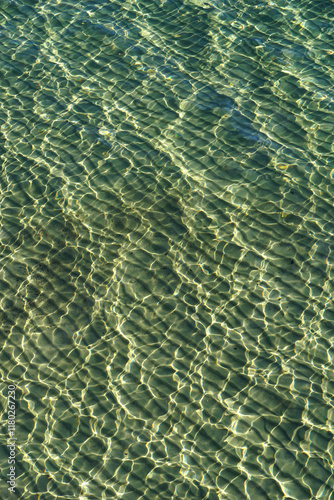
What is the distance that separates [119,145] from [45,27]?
8.17 feet

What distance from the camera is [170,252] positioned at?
15.9ft

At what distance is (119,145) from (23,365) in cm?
245

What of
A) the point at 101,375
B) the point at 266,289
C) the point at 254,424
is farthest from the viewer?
the point at 266,289

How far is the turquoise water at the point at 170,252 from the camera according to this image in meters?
3.83

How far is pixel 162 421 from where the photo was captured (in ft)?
13.0

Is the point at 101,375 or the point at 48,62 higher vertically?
the point at 48,62

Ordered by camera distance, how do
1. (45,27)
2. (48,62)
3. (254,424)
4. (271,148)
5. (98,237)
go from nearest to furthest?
(254,424) < (98,237) < (271,148) < (48,62) < (45,27)


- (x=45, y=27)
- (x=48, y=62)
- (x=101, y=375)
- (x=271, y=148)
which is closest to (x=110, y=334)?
(x=101, y=375)

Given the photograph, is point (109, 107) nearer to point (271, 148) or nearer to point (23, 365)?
point (271, 148)

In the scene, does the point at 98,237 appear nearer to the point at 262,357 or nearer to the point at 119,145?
the point at 119,145

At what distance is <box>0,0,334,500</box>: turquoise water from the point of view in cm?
383

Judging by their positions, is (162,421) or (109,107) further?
(109,107)

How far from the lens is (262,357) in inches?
166

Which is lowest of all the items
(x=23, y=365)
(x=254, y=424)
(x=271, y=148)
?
(x=23, y=365)
